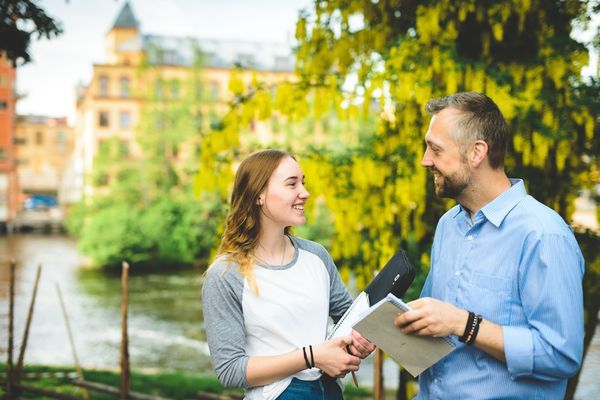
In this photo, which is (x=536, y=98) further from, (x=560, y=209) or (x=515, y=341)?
(x=515, y=341)

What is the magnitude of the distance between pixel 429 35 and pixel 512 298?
3.21 metres

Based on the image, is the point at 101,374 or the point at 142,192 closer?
the point at 101,374

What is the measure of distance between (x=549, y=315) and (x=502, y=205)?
33 cm

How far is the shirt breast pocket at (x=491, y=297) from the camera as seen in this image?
5.06ft

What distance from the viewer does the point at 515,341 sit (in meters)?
1.47

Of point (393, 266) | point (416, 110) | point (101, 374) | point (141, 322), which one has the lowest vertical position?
point (141, 322)

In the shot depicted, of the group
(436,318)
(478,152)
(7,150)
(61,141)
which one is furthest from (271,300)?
(61,141)

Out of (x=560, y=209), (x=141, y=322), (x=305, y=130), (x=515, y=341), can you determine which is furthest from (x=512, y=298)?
(x=305, y=130)

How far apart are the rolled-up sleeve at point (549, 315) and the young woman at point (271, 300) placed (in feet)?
1.50

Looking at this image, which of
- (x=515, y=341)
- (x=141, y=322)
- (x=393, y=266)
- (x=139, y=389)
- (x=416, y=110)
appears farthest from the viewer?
(x=141, y=322)

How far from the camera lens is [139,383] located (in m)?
8.88

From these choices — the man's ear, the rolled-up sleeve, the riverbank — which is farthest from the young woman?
the riverbank

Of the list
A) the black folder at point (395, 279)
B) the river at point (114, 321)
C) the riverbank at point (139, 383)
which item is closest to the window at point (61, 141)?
the river at point (114, 321)

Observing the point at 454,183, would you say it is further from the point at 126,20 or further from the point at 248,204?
the point at 126,20
